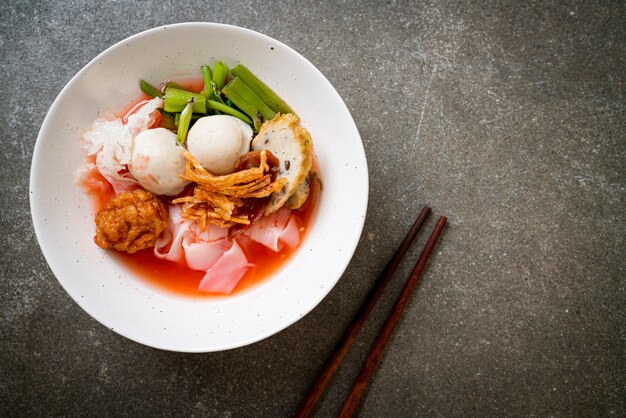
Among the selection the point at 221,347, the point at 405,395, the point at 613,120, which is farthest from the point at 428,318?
the point at 613,120

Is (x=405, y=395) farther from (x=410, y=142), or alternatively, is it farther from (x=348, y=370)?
(x=410, y=142)

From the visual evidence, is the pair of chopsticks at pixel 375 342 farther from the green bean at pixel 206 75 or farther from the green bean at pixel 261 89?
the green bean at pixel 206 75

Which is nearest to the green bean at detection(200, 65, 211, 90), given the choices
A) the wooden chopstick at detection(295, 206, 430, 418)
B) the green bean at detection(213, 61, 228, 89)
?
the green bean at detection(213, 61, 228, 89)

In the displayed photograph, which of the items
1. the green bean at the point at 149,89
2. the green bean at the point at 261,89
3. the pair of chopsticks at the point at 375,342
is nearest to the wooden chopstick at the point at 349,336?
the pair of chopsticks at the point at 375,342

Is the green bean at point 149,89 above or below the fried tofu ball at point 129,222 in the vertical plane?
above

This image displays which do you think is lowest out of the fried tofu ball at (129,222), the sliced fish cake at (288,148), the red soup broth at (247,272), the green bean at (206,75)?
the red soup broth at (247,272)

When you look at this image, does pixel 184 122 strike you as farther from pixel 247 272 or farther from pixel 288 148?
pixel 247 272

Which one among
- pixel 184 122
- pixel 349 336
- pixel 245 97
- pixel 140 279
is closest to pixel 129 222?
pixel 140 279
